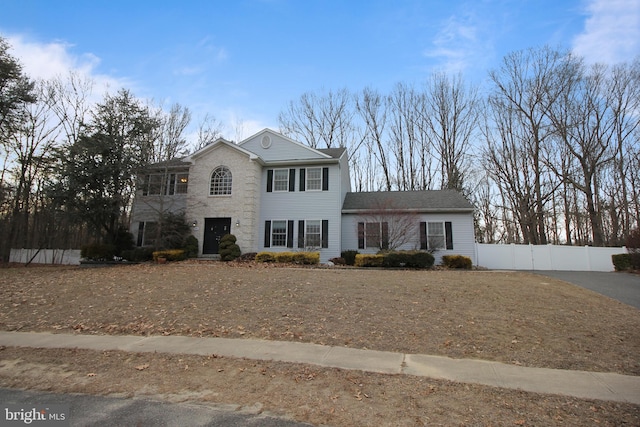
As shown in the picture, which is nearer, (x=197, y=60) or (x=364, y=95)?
(x=197, y=60)

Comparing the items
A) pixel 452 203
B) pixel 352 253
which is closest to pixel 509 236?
pixel 452 203

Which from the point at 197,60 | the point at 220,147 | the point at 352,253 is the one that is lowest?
the point at 352,253

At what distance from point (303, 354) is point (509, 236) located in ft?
112

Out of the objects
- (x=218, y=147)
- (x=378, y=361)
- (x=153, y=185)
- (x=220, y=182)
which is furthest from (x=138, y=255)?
(x=378, y=361)

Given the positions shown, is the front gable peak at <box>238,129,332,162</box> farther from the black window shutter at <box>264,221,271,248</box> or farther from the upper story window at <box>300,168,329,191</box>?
the black window shutter at <box>264,221,271,248</box>

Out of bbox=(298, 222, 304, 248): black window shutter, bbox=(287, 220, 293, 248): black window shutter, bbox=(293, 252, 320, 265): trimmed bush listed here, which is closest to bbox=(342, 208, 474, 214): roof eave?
bbox=(298, 222, 304, 248): black window shutter

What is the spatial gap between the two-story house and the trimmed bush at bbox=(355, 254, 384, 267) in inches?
85.8

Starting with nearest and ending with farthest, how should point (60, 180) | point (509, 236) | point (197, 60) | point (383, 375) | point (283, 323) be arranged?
point (383, 375), point (283, 323), point (197, 60), point (60, 180), point (509, 236)

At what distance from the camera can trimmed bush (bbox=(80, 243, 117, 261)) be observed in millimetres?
17016

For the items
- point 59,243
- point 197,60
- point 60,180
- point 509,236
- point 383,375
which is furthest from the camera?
point 509,236

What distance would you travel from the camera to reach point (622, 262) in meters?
16.9

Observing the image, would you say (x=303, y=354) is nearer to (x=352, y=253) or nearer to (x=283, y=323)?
(x=283, y=323)

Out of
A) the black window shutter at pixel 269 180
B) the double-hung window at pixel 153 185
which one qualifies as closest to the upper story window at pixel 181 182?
the double-hung window at pixel 153 185

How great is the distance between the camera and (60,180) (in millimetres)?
15969
